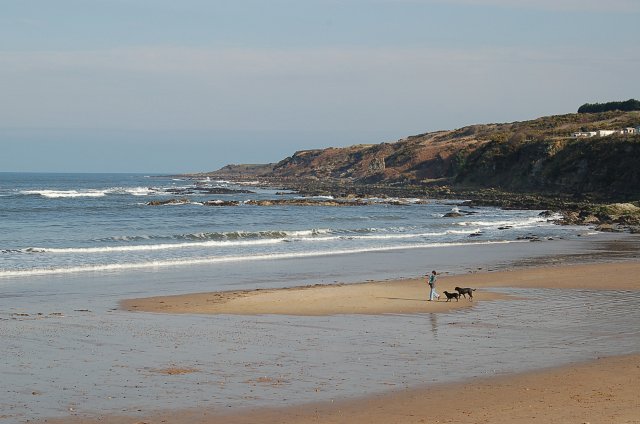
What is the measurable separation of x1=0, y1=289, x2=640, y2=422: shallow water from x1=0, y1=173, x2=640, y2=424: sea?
4cm

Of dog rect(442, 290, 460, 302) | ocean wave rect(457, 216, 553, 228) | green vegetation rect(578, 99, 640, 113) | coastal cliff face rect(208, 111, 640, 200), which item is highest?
green vegetation rect(578, 99, 640, 113)

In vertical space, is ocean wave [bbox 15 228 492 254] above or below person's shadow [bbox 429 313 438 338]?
above

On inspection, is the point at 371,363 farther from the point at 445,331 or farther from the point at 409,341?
the point at 445,331

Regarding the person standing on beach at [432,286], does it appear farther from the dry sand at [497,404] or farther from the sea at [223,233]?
the dry sand at [497,404]

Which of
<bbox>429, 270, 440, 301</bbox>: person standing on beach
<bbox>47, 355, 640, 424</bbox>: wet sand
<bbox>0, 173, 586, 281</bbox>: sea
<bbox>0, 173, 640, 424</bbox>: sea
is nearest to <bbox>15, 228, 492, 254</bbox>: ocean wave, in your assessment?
<bbox>0, 173, 586, 281</bbox>: sea

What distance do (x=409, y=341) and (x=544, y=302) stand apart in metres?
6.43

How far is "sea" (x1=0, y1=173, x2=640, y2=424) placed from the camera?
38.5 ft

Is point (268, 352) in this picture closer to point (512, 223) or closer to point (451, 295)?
point (451, 295)

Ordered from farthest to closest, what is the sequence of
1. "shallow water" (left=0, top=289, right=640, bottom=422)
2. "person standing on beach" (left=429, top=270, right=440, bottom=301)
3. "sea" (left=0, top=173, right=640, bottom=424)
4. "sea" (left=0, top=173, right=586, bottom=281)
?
"sea" (left=0, top=173, right=586, bottom=281) → "person standing on beach" (left=429, top=270, right=440, bottom=301) → "sea" (left=0, top=173, right=640, bottom=424) → "shallow water" (left=0, top=289, right=640, bottom=422)

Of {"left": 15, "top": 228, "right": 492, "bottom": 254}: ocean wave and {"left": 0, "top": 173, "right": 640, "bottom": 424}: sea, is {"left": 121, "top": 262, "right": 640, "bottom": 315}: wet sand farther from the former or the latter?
{"left": 15, "top": 228, "right": 492, "bottom": 254}: ocean wave

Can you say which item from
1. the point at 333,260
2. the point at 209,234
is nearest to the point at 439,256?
the point at 333,260

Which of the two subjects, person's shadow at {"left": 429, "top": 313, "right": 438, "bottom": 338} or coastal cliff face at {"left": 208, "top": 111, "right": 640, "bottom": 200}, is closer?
person's shadow at {"left": 429, "top": 313, "right": 438, "bottom": 338}

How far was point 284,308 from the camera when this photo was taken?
1952 cm

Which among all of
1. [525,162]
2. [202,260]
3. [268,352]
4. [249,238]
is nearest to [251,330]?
[268,352]
